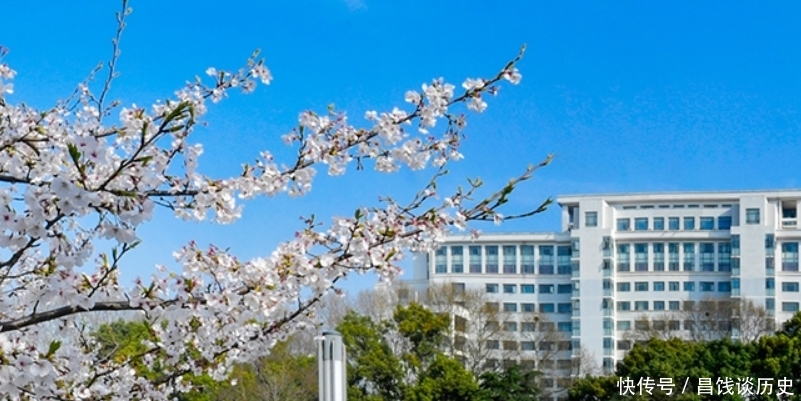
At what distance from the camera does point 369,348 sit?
18031 millimetres

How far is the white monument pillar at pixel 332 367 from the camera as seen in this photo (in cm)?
331

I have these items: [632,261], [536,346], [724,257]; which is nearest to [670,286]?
[632,261]

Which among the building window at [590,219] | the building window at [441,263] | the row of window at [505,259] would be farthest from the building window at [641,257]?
the building window at [441,263]

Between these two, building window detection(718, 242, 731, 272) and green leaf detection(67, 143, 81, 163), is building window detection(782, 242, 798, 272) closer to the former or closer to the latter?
building window detection(718, 242, 731, 272)

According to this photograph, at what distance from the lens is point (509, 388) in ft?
55.0

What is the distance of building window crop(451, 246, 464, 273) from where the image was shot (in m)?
35.2

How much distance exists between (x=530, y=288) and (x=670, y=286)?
4.67 m

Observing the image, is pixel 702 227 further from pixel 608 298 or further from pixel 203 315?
pixel 203 315

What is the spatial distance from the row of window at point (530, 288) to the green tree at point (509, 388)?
17.7 m

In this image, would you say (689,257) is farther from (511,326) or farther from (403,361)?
(403,361)

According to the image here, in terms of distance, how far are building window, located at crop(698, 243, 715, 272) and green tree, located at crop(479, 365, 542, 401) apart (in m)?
18.3

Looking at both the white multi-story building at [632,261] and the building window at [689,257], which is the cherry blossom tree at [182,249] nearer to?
the white multi-story building at [632,261]

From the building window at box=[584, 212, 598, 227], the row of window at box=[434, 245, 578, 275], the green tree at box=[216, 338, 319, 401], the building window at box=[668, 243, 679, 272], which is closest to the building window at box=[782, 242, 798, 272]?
the building window at box=[668, 243, 679, 272]

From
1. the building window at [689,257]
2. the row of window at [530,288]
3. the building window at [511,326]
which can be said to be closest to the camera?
the building window at [511,326]
